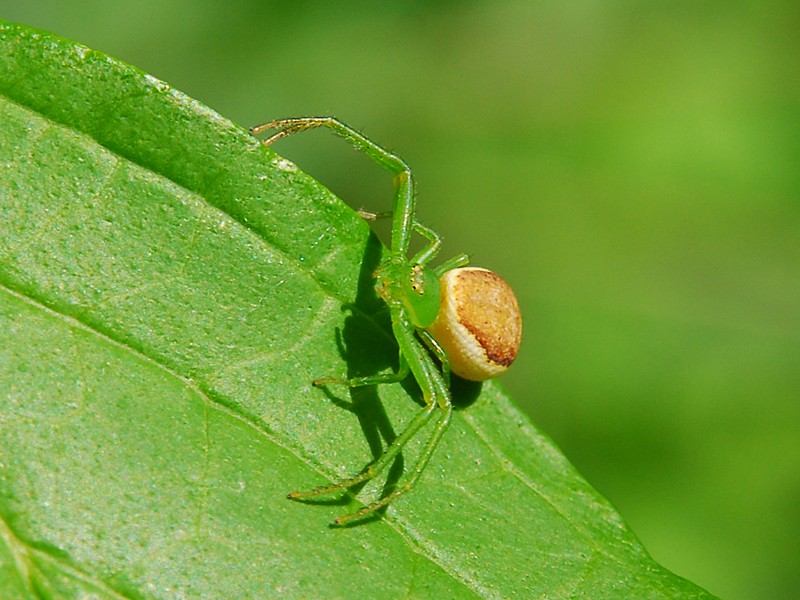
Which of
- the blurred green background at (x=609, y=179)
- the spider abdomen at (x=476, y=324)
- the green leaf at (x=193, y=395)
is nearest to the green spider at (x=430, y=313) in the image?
the spider abdomen at (x=476, y=324)

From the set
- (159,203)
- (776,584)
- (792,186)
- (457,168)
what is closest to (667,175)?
(792,186)

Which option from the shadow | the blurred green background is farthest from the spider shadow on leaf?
the blurred green background

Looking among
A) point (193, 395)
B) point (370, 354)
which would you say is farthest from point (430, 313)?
point (193, 395)

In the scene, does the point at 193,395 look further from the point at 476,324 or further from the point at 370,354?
the point at 476,324

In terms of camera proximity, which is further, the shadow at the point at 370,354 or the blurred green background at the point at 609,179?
the blurred green background at the point at 609,179

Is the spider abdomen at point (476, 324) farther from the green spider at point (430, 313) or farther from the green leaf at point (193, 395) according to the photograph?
the green leaf at point (193, 395)

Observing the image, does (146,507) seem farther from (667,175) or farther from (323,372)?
(667,175)

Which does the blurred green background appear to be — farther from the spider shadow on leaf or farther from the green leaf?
the green leaf
